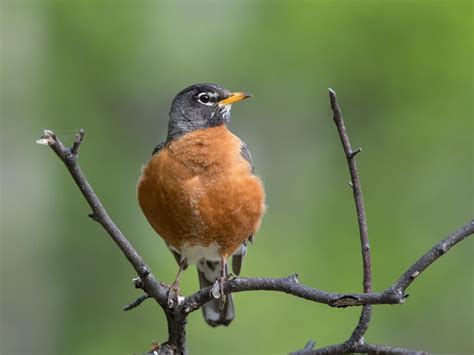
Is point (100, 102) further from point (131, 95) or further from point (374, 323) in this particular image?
point (374, 323)

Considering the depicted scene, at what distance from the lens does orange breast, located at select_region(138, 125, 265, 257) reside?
15.3 feet

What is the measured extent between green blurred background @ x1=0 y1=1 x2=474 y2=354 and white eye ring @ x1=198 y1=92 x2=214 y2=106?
9.69 feet

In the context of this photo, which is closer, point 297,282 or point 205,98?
point 297,282

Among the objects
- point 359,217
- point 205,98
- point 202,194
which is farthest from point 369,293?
point 205,98

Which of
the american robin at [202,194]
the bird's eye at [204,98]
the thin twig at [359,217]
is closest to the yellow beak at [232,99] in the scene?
the bird's eye at [204,98]

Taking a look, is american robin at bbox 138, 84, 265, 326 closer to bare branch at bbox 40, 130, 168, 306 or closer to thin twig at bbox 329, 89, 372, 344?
bare branch at bbox 40, 130, 168, 306

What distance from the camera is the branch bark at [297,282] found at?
8.65 feet

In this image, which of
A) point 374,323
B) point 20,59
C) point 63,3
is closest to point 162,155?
point 374,323

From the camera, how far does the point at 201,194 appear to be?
183 inches

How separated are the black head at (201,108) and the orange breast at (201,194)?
411 millimetres

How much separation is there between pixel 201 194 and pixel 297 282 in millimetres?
1810

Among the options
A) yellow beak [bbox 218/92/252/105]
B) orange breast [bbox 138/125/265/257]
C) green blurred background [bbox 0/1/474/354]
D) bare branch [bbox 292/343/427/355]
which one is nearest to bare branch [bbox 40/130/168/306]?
bare branch [bbox 292/343/427/355]

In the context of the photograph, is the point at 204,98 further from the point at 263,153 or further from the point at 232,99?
the point at 263,153

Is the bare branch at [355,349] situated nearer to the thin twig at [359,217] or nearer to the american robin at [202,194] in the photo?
the thin twig at [359,217]
